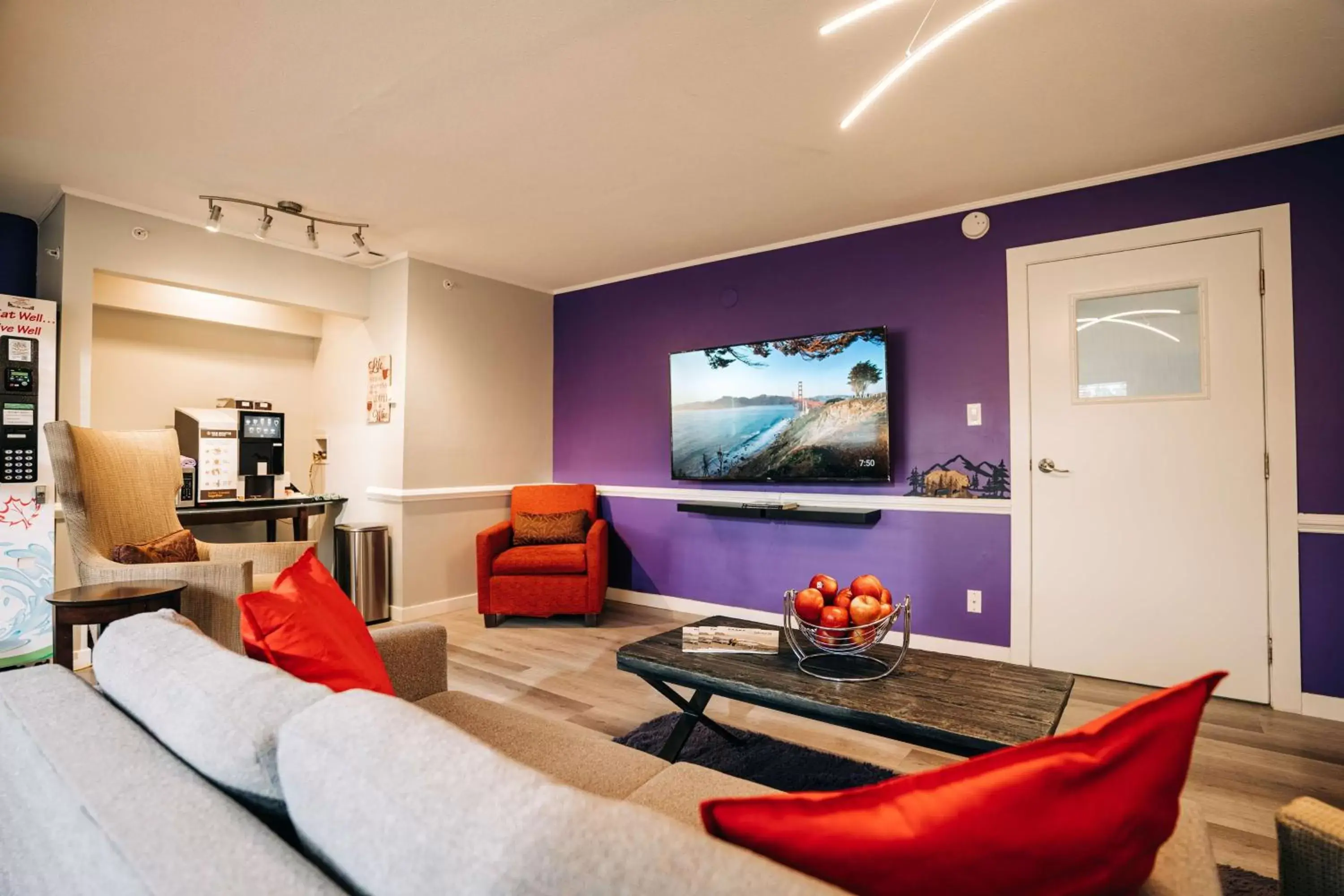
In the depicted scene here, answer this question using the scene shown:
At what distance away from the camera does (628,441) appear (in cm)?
507

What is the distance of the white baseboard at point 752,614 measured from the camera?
3.52m

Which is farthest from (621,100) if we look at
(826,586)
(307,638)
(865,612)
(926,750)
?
(926,750)

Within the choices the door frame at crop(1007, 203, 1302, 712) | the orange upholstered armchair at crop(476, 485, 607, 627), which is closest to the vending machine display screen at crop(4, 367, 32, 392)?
the orange upholstered armchair at crop(476, 485, 607, 627)

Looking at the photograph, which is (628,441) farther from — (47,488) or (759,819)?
(759,819)

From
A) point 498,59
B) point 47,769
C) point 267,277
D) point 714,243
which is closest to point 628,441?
point 714,243

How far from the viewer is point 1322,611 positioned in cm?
279

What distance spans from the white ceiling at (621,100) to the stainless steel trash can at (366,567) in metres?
2.03

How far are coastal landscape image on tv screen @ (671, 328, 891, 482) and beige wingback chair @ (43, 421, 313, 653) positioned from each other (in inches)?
100

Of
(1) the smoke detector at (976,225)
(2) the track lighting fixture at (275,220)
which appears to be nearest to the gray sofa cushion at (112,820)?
(2) the track lighting fixture at (275,220)

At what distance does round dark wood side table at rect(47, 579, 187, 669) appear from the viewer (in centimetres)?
225

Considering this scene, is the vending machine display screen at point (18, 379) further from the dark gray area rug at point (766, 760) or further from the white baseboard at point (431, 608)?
the dark gray area rug at point (766, 760)

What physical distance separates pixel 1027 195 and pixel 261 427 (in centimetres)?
486

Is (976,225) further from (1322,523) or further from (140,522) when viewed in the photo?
(140,522)

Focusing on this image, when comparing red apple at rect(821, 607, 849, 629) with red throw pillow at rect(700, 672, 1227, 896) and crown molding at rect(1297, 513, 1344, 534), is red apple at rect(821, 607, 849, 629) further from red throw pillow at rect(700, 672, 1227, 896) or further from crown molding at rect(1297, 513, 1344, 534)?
crown molding at rect(1297, 513, 1344, 534)
